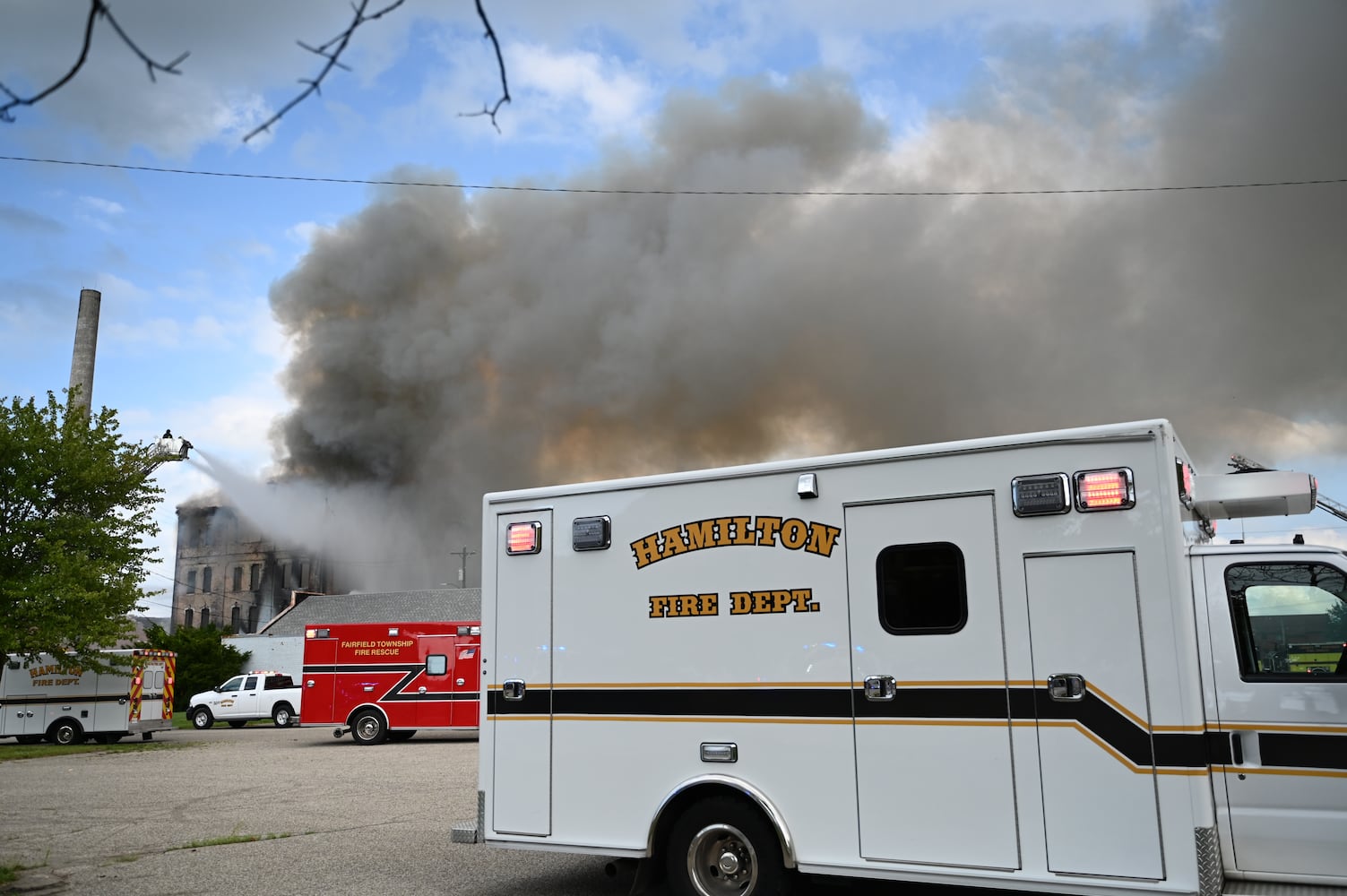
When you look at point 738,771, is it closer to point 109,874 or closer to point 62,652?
point 109,874

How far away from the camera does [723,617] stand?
262 inches

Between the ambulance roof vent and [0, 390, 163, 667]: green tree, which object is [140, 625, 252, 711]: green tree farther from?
the ambulance roof vent

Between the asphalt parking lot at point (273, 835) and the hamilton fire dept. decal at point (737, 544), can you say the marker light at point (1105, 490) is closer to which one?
the hamilton fire dept. decal at point (737, 544)

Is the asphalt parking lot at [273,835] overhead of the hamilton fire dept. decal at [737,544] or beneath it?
beneath

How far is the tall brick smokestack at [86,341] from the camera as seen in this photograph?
50344mm

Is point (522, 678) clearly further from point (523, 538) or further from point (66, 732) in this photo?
point (66, 732)

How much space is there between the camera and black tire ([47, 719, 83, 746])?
2677 cm

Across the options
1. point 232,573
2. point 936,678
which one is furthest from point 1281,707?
point 232,573

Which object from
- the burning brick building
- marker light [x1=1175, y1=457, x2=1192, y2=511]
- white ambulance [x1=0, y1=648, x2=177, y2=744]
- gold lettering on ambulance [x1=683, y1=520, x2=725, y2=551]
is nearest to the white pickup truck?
white ambulance [x1=0, y1=648, x2=177, y2=744]

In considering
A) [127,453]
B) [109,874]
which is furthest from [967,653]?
[127,453]

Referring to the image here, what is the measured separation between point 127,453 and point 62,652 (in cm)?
560

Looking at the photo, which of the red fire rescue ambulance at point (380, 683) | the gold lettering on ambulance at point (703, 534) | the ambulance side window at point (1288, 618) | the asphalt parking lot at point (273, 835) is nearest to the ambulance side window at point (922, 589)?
the gold lettering on ambulance at point (703, 534)

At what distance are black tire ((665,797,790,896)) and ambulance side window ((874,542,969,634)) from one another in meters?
1.48

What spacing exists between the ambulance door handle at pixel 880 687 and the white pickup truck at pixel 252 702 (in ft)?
101
